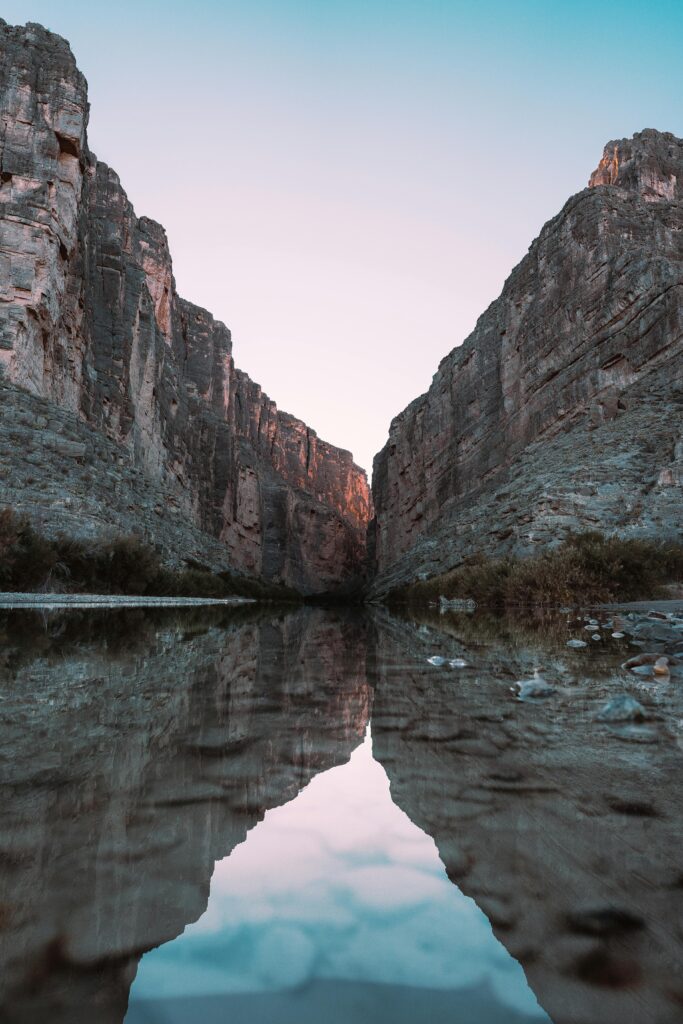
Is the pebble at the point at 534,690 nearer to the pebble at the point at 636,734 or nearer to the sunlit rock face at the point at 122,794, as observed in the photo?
the pebble at the point at 636,734

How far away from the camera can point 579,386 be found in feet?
79.9

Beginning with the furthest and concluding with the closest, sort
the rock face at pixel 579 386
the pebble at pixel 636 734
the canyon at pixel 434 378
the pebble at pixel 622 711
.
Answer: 1. the canyon at pixel 434 378
2. the rock face at pixel 579 386
3. the pebble at pixel 622 711
4. the pebble at pixel 636 734

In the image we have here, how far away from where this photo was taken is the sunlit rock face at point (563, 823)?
87cm

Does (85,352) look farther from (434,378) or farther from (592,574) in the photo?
(434,378)

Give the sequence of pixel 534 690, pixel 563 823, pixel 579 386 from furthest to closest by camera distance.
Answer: pixel 579 386 < pixel 534 690 < pixel 563 823

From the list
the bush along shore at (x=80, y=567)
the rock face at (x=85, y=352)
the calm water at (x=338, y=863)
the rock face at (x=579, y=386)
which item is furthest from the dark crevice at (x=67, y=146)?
the calm water at (x=338, y=863)

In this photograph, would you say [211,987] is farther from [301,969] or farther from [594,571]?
[594,571]

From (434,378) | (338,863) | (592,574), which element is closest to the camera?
(338,863)

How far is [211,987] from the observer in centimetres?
84

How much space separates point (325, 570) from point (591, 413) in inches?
1917

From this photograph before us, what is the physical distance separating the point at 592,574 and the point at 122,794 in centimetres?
1256

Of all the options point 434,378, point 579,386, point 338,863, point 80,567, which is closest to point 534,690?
point 338,863

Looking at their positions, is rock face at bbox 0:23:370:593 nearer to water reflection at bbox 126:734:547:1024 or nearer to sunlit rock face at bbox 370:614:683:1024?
sunlit rock face at bbox 370:614:683:1024

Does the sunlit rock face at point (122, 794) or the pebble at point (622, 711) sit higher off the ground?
the pebble at point (622, 711)
